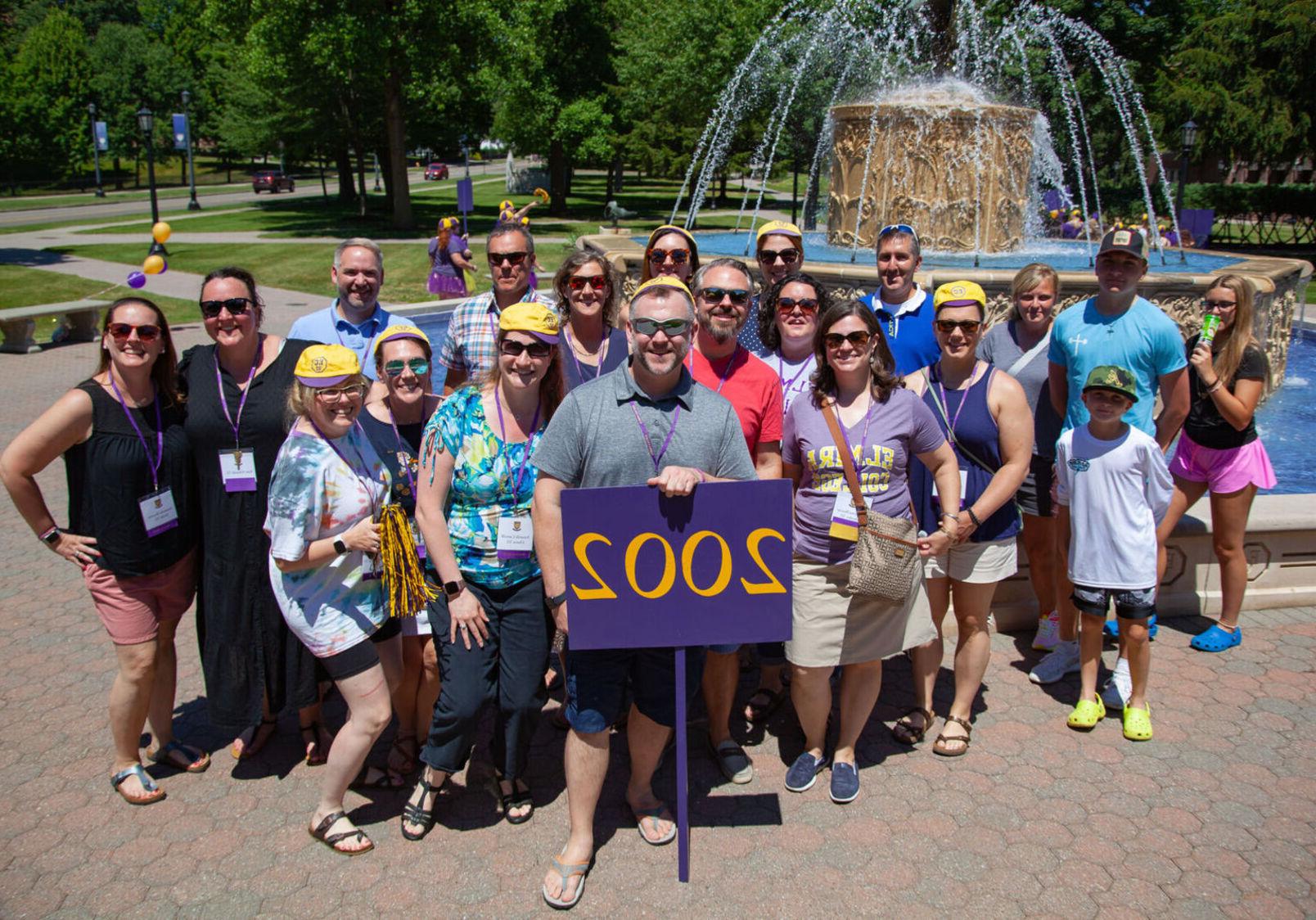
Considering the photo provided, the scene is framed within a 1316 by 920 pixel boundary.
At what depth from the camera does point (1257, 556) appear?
5773 millimetres

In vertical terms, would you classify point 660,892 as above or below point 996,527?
below

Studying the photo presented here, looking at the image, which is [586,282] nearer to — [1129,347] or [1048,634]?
[1129,347]

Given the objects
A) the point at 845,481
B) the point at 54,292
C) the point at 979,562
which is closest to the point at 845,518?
the point at 845,481

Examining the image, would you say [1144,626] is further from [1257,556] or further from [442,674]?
[442,674]

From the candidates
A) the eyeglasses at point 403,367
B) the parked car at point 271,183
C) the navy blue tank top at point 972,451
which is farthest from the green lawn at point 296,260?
the parked car at point 271,183

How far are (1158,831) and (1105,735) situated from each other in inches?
29.4

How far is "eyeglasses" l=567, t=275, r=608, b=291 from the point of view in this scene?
4367 millimetres

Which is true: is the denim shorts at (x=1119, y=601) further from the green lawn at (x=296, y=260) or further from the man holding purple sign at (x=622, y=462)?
the green lawn at (x=296, y=260)

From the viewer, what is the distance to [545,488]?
11.1ft


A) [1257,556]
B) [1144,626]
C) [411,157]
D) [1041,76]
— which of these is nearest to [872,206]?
[1257,556]

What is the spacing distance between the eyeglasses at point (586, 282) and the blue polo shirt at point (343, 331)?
0.96 meters

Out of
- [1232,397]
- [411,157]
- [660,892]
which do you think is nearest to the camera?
[660,892]

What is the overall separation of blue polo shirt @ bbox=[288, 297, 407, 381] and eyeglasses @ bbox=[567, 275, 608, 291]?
3.16 feet

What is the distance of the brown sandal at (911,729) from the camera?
4.50m
